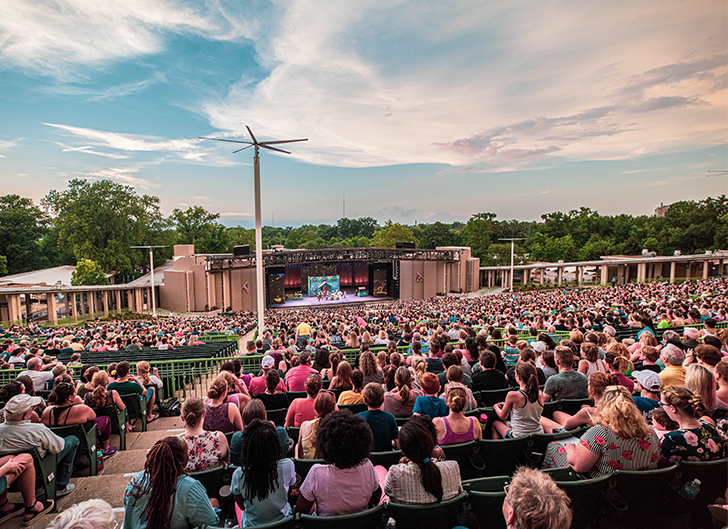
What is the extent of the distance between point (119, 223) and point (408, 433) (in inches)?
2018

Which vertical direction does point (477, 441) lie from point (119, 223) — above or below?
below

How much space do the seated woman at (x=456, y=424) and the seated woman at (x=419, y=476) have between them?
74 cm

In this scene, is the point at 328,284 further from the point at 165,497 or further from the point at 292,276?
the point at 165,497

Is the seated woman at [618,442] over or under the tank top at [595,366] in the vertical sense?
over

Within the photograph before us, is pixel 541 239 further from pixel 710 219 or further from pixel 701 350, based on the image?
pixel 701 350

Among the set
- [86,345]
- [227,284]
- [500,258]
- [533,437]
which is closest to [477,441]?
[533,437]

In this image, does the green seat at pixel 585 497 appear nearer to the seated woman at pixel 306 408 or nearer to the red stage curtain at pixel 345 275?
the seated woman at pixel 306 408

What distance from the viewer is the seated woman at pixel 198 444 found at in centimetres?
312

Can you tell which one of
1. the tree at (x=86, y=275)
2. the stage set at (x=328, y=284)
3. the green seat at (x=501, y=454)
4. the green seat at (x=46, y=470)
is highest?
the green seat at (x=501, y=454)

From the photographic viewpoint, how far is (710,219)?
196 ft

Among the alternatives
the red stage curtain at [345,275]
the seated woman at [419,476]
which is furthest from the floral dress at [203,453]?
the red stage curtain at [345,275]

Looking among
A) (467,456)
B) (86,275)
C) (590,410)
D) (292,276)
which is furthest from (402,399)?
(86,275)

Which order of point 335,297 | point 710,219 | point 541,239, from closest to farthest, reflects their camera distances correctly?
point 335,297 < point 710,219 < point 541,239

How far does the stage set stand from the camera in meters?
40.0
